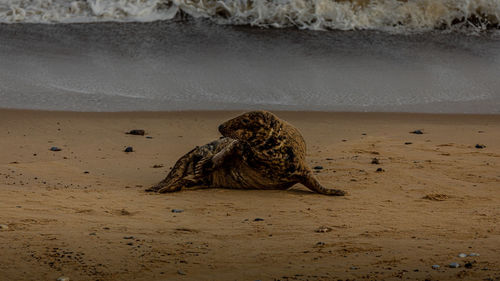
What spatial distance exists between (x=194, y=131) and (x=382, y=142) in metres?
2.39

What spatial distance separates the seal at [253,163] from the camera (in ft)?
19.1

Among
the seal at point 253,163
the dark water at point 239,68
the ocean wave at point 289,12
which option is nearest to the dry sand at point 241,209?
the seal at point 253,163

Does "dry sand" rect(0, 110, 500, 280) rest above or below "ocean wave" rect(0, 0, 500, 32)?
below

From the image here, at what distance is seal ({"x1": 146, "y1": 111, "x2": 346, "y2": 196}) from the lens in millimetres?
5812

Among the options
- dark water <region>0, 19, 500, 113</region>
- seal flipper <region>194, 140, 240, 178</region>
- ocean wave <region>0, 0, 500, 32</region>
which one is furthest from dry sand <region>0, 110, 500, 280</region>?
ocean wave <region>0, 0, 500, 32</region>

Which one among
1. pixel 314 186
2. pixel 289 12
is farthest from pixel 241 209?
pixel 289 12

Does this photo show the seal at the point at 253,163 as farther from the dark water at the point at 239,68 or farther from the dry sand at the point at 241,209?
the dark water at the point at 239,68

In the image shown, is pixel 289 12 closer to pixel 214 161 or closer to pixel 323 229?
pixel 214 161

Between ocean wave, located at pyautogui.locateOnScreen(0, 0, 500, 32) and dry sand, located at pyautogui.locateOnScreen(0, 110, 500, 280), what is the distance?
18.1 feet

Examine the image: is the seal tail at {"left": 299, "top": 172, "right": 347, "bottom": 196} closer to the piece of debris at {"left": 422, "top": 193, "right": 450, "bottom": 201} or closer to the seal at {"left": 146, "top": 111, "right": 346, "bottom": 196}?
the seal at {"left": 146, "top": 111, "right": 346, "bottom": 196}

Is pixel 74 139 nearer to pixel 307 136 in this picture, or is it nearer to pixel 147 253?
pixel 307 136

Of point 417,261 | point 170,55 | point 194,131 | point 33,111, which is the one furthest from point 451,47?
point 417,261

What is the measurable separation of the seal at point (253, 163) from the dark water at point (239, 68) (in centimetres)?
409

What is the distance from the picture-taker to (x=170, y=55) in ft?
41.5
